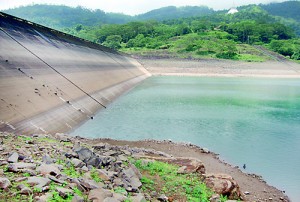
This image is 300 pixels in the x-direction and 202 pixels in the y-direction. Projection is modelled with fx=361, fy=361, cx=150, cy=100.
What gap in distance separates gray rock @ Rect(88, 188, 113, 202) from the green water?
6951mm

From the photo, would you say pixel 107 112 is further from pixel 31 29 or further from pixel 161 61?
pixel 161 61

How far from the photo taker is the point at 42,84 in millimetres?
20422

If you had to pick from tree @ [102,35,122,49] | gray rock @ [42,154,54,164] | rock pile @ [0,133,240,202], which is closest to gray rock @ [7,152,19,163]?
rock pile @ [0,133,240,202]

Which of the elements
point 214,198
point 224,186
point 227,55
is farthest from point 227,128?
point 227,55

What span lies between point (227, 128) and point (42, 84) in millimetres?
11019

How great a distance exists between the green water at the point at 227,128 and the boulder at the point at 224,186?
8.74 ft

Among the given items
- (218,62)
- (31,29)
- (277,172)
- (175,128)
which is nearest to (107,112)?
(175,128)

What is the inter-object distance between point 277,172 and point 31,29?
2396cm

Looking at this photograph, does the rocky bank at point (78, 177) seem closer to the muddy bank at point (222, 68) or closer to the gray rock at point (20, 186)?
the gray rock at point (20, 186)

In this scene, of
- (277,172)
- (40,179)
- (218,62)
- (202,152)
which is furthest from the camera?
(218,62)

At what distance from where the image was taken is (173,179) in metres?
9.42

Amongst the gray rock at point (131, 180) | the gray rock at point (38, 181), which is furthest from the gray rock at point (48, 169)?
the gray rock at point (131, 180)

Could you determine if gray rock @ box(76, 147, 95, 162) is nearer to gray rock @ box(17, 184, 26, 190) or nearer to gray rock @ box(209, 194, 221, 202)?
gray rock @ box(17, 184, 26, 190)

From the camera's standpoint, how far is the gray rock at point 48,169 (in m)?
6.73
